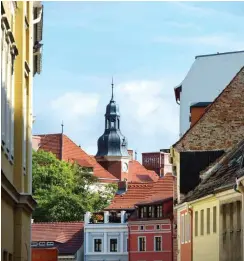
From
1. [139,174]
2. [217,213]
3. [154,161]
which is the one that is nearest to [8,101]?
[217,213]

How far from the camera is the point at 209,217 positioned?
41812 mm

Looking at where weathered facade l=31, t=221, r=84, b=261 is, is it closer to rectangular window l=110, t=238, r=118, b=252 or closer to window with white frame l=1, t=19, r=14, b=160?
rectangular window l=110, t=238, r=118, b=252

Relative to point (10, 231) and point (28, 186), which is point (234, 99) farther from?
point (10, 231)

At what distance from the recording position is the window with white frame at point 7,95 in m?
18.3

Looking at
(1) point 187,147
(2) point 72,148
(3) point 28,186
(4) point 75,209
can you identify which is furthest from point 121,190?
(3) point 28,186

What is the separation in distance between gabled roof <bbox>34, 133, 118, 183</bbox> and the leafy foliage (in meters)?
16.7

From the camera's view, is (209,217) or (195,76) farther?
(195,76)

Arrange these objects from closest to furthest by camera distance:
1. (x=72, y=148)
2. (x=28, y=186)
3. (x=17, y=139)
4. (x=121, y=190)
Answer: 1. (x=17, y=139)
2. (x=28, y=186)
3. (x=121, y=190)
4. (x=72, y=148)

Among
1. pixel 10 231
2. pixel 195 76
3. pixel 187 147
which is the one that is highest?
pixel 195 76

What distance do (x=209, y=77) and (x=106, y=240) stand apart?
109 ft

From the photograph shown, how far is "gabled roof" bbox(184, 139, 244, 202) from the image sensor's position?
37828mm

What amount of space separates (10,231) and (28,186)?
341 cm

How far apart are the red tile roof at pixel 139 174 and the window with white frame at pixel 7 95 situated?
483 feet

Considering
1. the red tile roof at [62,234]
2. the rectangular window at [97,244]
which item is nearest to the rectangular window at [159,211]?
the rectangular window at [97,244]
